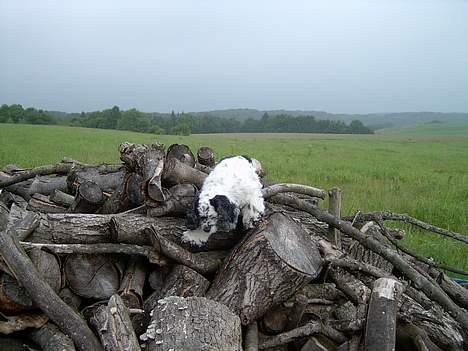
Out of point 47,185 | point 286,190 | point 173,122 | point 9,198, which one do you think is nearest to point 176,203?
point 286,190

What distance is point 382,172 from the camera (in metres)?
14.6

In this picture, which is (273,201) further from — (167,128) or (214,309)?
(167,128)

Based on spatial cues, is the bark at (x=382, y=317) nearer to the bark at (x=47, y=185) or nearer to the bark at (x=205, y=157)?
the bark at (x=205, y=157)

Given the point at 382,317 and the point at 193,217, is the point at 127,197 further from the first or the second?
the point at 382,317

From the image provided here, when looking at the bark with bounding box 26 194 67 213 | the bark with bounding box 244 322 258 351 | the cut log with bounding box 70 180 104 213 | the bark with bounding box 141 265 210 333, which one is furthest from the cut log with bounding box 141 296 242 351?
the bark with bounding box 26 194 67 213

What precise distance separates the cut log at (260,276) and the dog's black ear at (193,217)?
0.32 m

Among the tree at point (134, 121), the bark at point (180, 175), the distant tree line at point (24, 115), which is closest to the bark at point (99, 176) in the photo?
the bark at point (180, 175)

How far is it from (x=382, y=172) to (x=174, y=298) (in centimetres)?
1301

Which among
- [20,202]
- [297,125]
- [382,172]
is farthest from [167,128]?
[20,202]

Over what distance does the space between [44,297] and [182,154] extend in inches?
67.4

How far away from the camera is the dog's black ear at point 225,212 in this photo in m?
3.00

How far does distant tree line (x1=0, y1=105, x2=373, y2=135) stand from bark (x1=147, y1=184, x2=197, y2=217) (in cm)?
4688

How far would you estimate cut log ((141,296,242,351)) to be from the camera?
230cm

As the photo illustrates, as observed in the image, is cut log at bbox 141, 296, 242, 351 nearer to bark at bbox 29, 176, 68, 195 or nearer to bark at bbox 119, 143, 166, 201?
bark at bbox 119, 143, 166, 201
